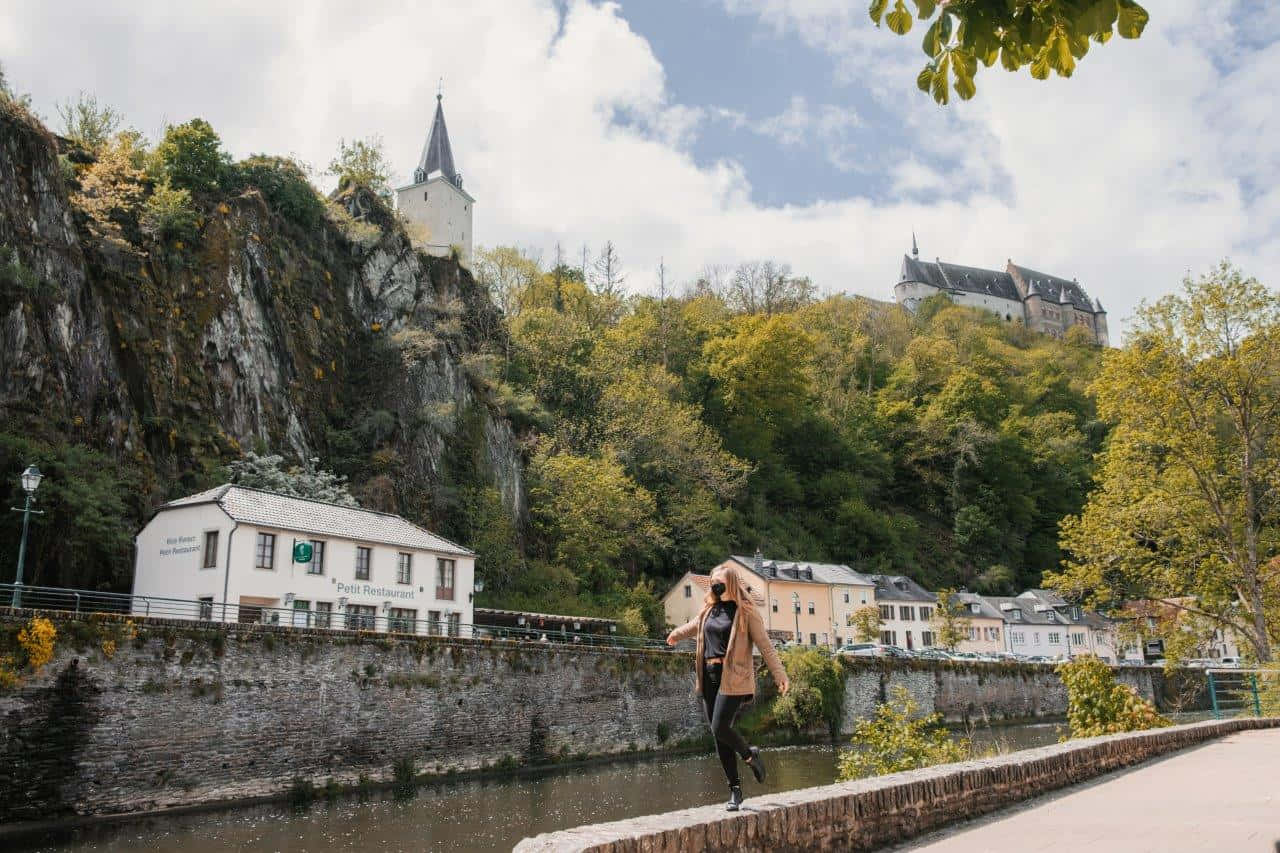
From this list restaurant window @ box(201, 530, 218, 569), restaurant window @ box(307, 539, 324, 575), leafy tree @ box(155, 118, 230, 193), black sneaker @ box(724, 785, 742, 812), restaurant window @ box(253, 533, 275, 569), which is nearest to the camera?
black sneaker @ box(724, 785, 742, 812)

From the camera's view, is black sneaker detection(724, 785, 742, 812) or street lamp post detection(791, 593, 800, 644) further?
street lamp post detection(791, 593, 800, 644)

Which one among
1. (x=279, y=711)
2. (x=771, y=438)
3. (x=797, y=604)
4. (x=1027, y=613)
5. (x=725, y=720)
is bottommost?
(x=279, y=711)

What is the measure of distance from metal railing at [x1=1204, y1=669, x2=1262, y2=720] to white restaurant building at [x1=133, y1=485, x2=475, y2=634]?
19.4m

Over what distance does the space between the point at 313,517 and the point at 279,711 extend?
324 inches

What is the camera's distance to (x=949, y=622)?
57000 millimetres

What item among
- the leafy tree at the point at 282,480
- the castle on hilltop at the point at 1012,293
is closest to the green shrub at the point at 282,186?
the leafy tree at the point at 282,480

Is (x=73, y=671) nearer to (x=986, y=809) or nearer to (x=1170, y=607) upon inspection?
(x=986, y=809)

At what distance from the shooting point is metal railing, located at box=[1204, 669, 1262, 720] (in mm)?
19031

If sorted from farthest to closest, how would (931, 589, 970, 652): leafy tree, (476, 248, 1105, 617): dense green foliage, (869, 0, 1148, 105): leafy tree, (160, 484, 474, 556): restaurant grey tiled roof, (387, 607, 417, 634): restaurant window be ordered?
(931, 589, 970, 652): leafy tree → (476, 248, 1105, 617): dense green foliage → (387, 607, 417, 634): restaurant window → (160, 484, 474, 556): restaurant grey tiled roof → (869, 0, 1148, 105): leafy tree

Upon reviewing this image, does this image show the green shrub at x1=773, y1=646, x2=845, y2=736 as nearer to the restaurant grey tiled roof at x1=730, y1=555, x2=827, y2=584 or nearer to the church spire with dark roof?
the restaurant grey tiled roof at x1=730, y1=555, x2=827, y2=584

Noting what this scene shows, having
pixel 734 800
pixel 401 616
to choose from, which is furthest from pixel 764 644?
pixel 401 616

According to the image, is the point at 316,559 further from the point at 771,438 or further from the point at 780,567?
the point at 771,438

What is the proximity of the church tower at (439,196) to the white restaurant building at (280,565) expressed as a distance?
39.8 m

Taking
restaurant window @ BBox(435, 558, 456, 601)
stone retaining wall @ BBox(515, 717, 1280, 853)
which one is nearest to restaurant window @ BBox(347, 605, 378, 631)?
restaurant window @ BBox(435, 558, 456, 601)
